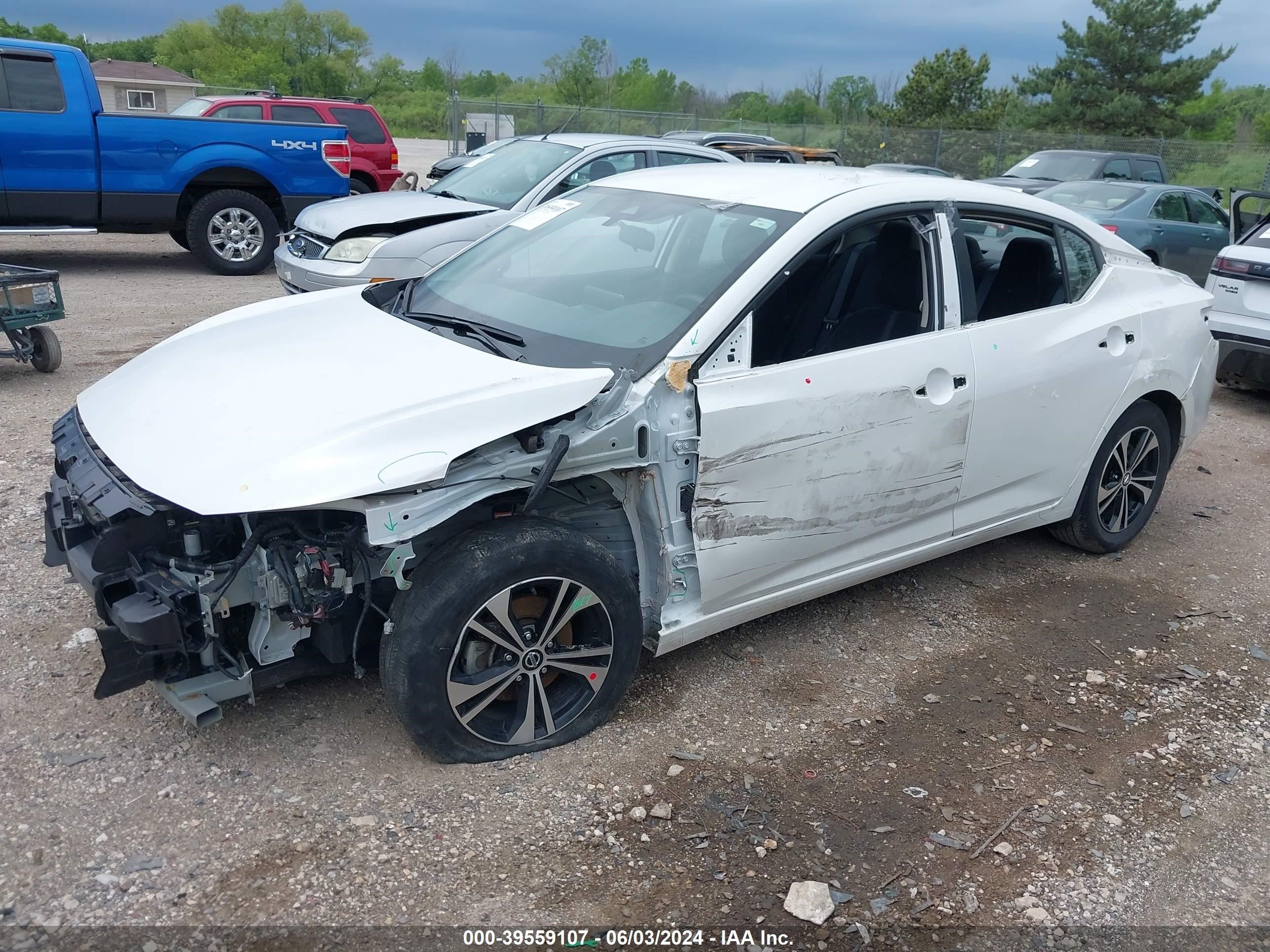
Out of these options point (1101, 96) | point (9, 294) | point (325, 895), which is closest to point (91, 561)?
point (325, 895)

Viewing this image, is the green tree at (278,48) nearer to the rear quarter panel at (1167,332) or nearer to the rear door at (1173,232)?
the rear door at (1173,232)

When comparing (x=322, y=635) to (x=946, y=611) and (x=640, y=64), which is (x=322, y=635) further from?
(x=640, y=64)

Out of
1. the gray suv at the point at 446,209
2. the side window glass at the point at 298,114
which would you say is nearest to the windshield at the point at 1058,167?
the gray suv at the point at 446,209

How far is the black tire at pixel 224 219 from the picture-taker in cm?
1133

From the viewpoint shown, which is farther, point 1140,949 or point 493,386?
point 493,386

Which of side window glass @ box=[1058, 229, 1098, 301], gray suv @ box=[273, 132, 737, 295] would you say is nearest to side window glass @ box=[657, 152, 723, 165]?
gray suv @ box=[273, 132, 737, 295]

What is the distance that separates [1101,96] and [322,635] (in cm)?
4278

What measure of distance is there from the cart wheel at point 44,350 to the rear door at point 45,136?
13.4ft

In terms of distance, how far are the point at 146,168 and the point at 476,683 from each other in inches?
383

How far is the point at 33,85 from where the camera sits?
10.2 m

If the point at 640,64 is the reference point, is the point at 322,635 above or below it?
below

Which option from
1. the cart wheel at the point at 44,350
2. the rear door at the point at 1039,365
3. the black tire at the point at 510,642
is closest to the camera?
the black tire at the point at 510,642

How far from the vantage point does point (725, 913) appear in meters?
2.72

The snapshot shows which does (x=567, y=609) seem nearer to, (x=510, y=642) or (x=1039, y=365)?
(x=510, y=642)
